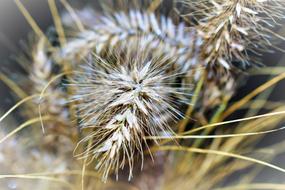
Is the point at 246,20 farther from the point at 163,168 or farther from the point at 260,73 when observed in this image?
the point at 163,168

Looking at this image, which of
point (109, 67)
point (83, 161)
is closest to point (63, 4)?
point (109, 67)

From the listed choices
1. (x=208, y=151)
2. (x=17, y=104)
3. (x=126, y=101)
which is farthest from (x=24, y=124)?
(x=208, y=151)

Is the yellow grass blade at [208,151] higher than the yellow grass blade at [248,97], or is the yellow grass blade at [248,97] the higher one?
the yellow grass blade at [248,97]

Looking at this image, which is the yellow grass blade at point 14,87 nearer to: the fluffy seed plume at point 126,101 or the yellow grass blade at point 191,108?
the fluffy seed plume at point 126,101

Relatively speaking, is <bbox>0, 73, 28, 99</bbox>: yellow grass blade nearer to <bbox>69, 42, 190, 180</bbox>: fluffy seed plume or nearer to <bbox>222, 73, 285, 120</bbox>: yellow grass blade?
<bbox>69, 42, 190, 180</bbox>: fluffy seed plume

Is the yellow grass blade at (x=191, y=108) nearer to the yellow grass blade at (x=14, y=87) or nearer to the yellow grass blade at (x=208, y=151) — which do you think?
the yellow grass blade at (x=208, y=151)

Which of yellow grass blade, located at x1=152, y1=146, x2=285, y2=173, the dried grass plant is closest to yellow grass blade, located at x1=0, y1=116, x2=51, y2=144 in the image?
the dried grass plant

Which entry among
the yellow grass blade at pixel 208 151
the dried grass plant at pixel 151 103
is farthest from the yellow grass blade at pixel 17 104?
the yellow grass blade at pixel 208 151

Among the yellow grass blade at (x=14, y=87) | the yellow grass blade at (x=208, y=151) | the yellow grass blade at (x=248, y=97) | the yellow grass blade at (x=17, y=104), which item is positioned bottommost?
the yellow grass blade at (x=208, y=151)

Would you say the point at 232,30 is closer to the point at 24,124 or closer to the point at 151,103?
the point at 151,103
